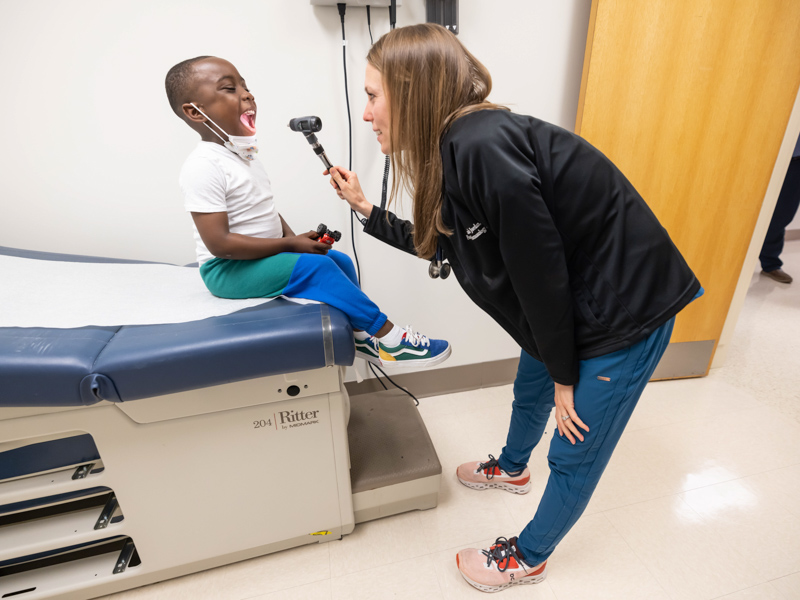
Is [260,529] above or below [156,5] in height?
below

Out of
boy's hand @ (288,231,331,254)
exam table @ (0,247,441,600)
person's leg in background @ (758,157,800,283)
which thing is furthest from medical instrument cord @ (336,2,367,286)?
person's leg in background @ (758,157,800,283)

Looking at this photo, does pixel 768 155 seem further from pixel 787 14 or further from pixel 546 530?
pixel 546 530

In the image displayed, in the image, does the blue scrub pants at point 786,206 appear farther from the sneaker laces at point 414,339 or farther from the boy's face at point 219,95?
the boy's face at point 219,95

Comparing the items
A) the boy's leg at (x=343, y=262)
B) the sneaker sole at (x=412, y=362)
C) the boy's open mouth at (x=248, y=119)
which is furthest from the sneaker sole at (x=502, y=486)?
the boy's open mouth at (x=248, y=119)

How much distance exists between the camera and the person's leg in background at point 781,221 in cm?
275

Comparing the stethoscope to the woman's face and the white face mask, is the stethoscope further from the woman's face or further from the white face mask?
the white face mask

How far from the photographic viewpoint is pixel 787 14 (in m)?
1.34

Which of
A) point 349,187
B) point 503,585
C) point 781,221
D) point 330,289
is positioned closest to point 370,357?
point 330,289

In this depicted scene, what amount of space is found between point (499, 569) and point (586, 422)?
50 cm

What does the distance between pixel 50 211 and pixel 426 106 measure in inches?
50.8

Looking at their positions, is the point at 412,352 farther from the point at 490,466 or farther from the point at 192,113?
the point at 192,113

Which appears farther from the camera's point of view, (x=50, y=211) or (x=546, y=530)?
(x=50, y=211)

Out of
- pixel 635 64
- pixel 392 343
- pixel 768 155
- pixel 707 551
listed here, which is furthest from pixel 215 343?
pixel 768 155

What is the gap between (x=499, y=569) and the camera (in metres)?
1.05
